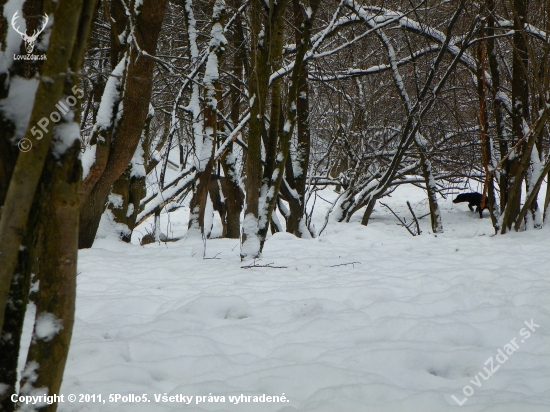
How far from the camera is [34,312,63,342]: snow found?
1281mm

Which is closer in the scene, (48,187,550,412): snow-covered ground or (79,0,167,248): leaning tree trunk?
(48,187,550,412): snow-covered ground

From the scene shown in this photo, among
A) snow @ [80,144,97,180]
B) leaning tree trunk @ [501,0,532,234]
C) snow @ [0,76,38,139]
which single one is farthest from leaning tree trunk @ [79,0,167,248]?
leaning tree trunk @ [501,0,532,234]

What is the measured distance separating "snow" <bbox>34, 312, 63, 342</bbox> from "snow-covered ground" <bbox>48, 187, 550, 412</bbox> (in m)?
0.54

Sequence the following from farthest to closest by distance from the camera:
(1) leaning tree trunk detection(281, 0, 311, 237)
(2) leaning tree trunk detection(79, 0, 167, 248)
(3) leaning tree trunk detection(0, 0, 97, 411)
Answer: (1) leaning tree trunk detection(281, 0, 311, 237) < (2) leaning tree trunk detection(79, 0, 167, 248) < (3) leaning tree trunk detection(0, 0, 97, 411)

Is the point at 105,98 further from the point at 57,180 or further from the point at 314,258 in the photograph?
Answer: the point at 57,180

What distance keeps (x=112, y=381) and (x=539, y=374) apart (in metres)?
1.78

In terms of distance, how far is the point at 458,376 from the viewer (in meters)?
2.05

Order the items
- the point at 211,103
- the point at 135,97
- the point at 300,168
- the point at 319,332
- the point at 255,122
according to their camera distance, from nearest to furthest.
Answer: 1. the point at 319,332
2. the point at 255,122
3. the point at 135,97
4. the point at 211,103
5. the point at 300,168

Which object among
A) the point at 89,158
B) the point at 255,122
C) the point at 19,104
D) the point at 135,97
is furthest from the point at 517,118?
the point at 19,104

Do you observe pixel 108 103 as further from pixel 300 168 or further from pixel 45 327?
pixel 300 168

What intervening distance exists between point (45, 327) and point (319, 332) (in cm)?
156

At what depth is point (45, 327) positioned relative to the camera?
1.28 meters

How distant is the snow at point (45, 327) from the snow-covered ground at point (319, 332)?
0.54 metres

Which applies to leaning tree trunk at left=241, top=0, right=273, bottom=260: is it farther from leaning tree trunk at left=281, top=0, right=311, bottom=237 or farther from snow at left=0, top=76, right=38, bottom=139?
leaning tree trunk at left=281, top=0, right=311, bottom=237
